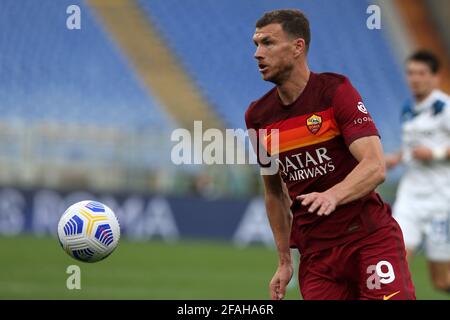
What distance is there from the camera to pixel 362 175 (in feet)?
17.5

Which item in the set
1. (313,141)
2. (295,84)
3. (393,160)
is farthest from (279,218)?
(393,160)

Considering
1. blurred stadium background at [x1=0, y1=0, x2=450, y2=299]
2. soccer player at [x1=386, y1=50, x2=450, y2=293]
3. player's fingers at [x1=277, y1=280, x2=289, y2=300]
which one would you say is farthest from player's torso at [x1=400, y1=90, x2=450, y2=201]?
blurred stadium background at [x1=0, y1=0, x2=450, y2=299]

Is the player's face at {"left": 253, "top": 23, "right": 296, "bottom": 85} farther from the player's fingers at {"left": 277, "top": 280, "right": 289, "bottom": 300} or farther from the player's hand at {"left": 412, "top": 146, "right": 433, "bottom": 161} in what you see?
the player's hand at {"left": 412, "top": 146, "right": 433, "bottom": 161}

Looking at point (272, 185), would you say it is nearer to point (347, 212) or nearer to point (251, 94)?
point (347, 212)

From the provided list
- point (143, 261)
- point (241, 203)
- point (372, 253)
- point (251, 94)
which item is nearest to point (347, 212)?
point (372, 253)

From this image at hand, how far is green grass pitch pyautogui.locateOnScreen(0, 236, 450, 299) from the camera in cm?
1101

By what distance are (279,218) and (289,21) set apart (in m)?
1.29

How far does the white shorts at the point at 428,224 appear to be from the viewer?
33.9 ft

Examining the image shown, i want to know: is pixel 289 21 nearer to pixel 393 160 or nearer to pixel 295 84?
pixel 295 84

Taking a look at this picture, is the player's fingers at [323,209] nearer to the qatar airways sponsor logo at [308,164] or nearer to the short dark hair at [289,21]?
the qatar airways sponsor logo at [308,164]

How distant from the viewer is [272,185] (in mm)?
6266

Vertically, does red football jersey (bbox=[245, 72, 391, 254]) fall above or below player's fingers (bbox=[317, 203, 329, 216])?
above

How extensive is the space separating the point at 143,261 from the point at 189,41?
8.03m

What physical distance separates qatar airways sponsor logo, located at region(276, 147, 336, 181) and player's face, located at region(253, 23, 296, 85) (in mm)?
504
